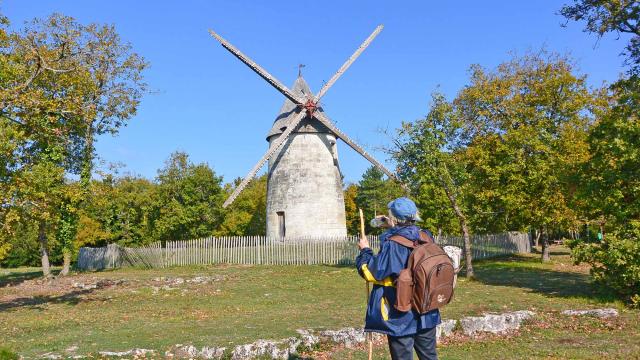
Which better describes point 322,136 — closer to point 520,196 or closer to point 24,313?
point 520,196

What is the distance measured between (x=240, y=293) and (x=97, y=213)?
3597 cm

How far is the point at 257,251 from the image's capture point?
98.3 ft

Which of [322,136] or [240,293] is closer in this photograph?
[240,293]

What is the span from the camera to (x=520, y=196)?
24969mm

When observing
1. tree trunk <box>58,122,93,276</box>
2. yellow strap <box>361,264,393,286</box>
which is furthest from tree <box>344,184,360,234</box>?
yellow strap <box>361,264,393,286</box>

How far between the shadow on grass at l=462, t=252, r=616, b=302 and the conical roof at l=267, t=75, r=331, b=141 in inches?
504

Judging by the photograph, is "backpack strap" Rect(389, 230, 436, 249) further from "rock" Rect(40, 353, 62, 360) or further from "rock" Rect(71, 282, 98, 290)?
"rock" Rect(71, 282, 98, 290)

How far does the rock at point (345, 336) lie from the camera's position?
981 centimetres

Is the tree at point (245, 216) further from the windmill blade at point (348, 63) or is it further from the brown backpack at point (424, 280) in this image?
the brown backpack at point (424, 280)

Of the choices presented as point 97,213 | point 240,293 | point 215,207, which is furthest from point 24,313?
point 97,213

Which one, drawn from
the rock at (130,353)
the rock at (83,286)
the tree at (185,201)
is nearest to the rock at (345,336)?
the rock at (130,353)

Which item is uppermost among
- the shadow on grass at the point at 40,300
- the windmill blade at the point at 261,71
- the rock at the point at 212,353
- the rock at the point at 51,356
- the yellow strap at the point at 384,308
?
the windmill blade at the point at 261,71

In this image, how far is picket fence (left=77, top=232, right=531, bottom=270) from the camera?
28.7m

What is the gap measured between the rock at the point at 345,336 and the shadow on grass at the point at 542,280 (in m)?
7.57
